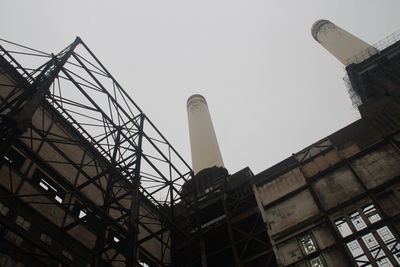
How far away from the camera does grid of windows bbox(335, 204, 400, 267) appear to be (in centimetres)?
980

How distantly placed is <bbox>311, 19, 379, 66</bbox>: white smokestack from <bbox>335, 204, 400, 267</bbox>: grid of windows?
17.6m

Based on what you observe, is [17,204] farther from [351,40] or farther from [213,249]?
[351,40]

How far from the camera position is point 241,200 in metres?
14.5

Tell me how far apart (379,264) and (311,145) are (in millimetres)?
5400

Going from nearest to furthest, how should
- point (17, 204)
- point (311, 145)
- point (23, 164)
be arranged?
point (17, 204) → point (23, 164) → point (311, 145)

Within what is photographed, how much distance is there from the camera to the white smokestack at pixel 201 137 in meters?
21.7

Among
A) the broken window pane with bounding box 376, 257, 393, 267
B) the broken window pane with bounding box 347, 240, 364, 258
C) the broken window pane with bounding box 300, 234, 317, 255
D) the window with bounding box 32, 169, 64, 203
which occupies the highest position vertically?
the window with bounding box 32, 169, 64, 203

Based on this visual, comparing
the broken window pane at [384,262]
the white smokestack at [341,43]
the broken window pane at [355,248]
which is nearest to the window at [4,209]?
the broken window pane at [355,248]

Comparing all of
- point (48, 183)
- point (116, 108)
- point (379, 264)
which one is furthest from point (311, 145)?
point (48, 183)

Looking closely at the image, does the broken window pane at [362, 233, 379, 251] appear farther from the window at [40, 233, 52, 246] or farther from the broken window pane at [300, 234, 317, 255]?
the window at [40, 233, 52, 246]

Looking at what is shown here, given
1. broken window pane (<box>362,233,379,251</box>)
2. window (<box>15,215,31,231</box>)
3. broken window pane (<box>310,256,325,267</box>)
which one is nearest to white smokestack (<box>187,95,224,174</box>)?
broken window pane (<box>310,256,325,267</box>)

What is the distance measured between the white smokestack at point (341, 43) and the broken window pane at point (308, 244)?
18178 millimetres

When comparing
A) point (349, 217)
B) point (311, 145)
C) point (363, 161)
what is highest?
point (311, 145)

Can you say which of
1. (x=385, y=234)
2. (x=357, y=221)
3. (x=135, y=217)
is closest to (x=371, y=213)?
(x=357, y=221)
